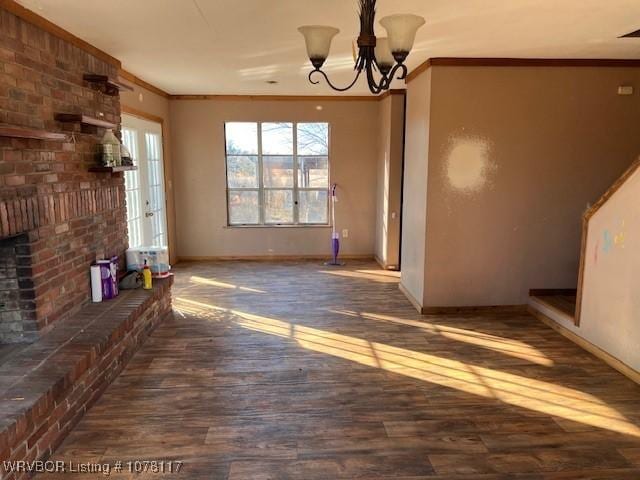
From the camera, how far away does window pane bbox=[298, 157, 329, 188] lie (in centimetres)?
679

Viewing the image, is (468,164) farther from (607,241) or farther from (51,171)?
(51,171)

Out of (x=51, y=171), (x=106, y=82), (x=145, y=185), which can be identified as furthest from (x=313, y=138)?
(x=51, y=171)

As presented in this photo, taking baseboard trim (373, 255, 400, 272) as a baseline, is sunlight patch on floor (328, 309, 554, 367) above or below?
below

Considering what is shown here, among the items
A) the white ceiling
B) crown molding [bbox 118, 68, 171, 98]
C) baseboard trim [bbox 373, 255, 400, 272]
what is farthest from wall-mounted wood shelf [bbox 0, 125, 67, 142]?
baseboard trim [bbox 373, 255, 400, 272]

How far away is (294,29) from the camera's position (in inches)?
124

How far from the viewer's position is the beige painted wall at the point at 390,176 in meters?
5.94

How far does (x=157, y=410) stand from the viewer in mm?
2762

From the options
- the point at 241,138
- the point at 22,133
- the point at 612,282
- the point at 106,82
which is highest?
the point at 106,82

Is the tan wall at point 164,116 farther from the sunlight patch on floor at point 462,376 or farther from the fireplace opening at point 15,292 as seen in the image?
the sunlight patch on floor at point 462,376

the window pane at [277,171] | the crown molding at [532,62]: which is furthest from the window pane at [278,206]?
the crown molding at [532,62]

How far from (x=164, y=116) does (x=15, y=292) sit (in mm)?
4025

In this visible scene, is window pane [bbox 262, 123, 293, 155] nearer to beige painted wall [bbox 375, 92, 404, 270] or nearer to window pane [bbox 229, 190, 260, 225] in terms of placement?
window pane [bbox 229, 190, 260, 225]

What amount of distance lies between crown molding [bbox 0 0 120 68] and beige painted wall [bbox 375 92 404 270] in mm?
3465

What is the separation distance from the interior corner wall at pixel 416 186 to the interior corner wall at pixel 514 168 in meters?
0.04
